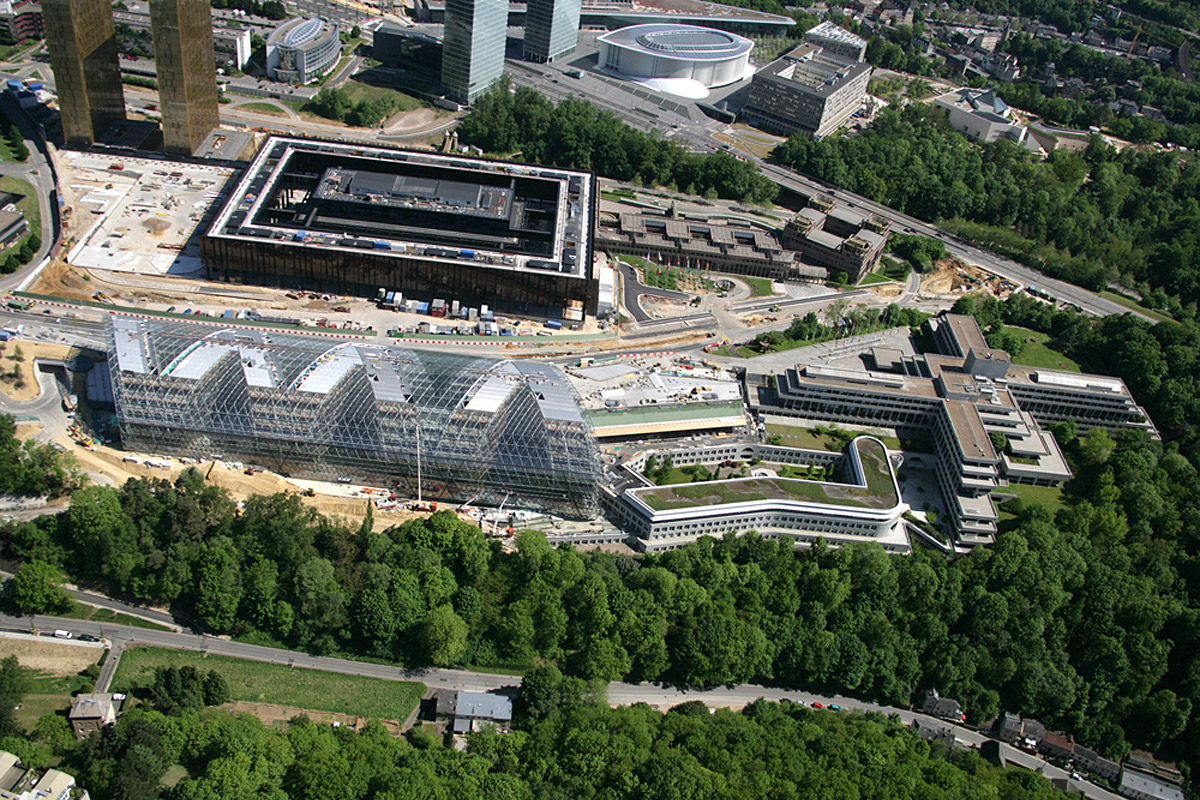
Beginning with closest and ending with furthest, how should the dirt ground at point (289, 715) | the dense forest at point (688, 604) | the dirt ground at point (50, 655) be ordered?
the dirt ground at point (50, 655) < the dirt ground at point (289, 715) < the dense forest at point (688, 604)

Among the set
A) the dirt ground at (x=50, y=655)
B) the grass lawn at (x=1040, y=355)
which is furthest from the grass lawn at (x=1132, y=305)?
the dirt ground at (x=50, y=655)

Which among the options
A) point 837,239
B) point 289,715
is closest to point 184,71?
point 837,239

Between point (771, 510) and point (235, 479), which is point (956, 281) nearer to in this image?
point (771, 510)

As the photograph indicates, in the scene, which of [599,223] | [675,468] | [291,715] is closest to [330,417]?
[291,715]

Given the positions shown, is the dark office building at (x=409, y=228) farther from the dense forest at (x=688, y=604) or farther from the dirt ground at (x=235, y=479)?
the dense forest at (x=688, y=604)

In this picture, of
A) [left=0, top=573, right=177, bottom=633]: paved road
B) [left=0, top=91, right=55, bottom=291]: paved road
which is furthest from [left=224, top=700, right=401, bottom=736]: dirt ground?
[left=0, top=91, right=55, bottom=291]: paved road

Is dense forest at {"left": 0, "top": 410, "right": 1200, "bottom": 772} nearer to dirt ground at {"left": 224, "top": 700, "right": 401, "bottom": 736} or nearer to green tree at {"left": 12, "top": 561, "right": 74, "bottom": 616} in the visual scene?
green tree at {"left": 12, "top": 561, "right": 74, "bottom": 616}

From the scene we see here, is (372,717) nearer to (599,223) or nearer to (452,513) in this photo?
(452,513)
